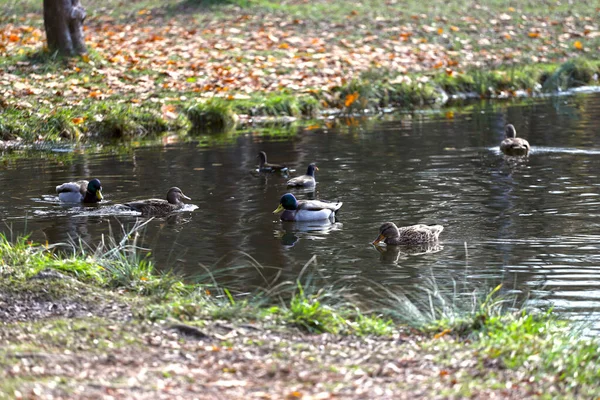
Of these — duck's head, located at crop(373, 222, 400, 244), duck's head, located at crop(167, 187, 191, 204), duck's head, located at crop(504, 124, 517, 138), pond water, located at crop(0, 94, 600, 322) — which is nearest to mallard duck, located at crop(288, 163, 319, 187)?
pond water, located at crop(0, 94, 600, 322)

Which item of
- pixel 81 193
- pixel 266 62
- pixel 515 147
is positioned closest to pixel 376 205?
pixel 81 193

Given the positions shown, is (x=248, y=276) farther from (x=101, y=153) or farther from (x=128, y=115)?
(x=128, y=115)

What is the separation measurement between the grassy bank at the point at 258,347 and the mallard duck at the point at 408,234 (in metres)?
2.54

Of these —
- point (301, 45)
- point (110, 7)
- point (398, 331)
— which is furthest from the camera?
point (110, 7)

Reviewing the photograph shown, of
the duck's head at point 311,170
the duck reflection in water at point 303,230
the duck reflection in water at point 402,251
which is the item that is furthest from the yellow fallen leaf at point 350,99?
the duck reflection in water at point 402,251

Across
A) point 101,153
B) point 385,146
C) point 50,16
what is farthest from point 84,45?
point 385,146

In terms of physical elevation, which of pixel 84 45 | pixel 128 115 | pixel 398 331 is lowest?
pixel 398 331

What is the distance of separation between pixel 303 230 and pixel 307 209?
570 millimetres

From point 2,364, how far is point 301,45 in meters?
20.2

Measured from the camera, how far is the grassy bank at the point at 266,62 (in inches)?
777

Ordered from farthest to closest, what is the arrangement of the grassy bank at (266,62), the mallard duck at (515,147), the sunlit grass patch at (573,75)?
the sunlit grass patch at (573,75), the grassy bank at (266,62), the mallard duck at (515,147)

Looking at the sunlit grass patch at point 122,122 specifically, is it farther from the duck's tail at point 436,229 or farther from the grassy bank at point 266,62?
the duck's tail at point 436,229

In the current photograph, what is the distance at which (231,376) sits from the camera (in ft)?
20.1

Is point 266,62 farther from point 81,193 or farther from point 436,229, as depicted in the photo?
point 436,229
